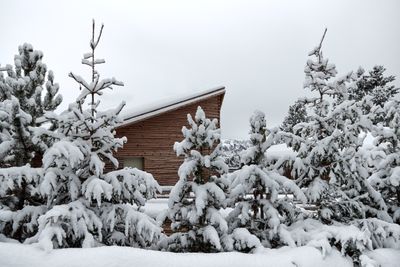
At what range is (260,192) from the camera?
7.42 meters

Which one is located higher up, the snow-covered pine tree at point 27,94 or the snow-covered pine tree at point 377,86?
the snow-covered pine tree at point 377,86

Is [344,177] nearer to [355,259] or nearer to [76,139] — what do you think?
[355,259]

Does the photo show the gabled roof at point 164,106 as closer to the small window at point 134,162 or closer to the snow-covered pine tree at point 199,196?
the small window at point 134,162

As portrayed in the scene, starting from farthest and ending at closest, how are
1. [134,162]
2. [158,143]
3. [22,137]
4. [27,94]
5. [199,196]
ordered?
[158,143], [134,162], [27,94], [22,137], [199,196]

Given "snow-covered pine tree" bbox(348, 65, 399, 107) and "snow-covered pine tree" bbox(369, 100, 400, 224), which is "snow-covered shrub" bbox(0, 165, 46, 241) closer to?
"snow-covered pine tree" bbox(369, 100, 400, 224)


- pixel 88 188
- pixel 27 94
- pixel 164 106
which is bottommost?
pixel 88 188

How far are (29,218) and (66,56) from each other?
196ft

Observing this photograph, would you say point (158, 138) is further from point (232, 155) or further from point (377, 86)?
point (377, 86)

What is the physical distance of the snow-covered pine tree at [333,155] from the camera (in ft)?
25.7

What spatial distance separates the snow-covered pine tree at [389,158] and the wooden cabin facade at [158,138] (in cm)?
1030

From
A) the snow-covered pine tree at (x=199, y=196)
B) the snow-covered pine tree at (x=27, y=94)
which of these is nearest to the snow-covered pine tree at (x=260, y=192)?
the snow-covered pine tree at (x=199, y=196)

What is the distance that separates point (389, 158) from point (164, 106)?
35.3 feet

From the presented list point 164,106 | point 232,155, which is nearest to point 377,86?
point 232,155

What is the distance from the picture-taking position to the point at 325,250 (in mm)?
6559
